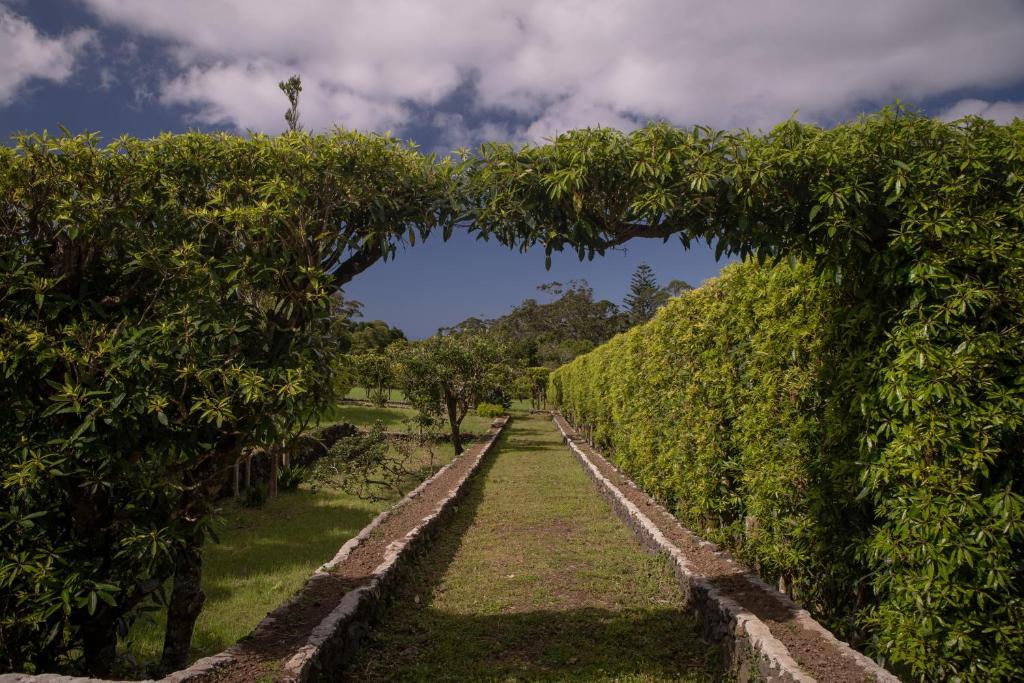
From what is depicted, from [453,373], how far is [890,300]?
49.9 ft

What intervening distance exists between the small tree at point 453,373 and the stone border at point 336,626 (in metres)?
10.3

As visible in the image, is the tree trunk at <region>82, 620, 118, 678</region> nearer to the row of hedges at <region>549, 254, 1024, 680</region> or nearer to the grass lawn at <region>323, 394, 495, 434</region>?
the row of hedges at <region>549, 254, 1024, 680</region>

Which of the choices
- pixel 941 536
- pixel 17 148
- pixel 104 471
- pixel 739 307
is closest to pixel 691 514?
pixel 739 307

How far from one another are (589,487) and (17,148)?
418 inches

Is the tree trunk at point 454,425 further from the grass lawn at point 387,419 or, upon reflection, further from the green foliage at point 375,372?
the green foliage at point 375,372

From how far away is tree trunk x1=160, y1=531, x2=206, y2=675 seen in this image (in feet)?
13.2

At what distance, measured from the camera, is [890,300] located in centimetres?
378

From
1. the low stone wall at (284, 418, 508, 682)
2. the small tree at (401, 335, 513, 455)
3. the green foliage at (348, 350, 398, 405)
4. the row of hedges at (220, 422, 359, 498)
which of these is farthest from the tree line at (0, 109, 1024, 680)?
the green foliage at (348, 350, 398, 405)

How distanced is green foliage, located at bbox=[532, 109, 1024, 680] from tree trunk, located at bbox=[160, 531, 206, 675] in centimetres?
292

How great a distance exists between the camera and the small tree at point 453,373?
59.3 ft

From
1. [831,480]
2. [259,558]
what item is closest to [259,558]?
[259,558]

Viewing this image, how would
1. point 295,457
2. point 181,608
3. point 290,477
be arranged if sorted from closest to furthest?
point 181,608 → point 290,477 → point 295,457

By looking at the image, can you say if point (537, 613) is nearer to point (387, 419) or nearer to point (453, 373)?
point (453, 373)

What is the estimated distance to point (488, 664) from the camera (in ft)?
14.6
